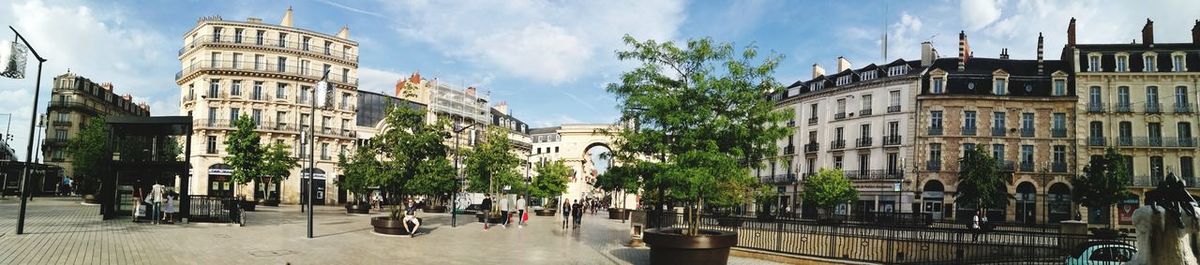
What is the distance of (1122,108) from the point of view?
4681 centimetres

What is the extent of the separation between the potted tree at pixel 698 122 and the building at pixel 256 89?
44.3 metres

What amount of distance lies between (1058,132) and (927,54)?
10140mm

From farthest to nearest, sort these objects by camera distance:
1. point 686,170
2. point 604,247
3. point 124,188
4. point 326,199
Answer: point 326,199, point 124,188, point 604,247, point 686,170

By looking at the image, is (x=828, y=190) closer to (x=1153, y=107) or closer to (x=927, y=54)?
(x=927, y=54)

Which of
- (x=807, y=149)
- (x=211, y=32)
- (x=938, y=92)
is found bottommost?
(x=807, y=149)

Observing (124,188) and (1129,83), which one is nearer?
(124,188)

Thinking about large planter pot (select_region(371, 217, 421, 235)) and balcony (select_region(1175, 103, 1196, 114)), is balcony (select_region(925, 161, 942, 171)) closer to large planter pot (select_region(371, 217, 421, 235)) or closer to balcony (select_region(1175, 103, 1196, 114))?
balcony (select_region(1175, 103, 1196, 114))

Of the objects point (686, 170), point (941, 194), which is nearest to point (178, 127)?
point (686, 170)

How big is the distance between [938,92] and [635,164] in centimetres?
3935

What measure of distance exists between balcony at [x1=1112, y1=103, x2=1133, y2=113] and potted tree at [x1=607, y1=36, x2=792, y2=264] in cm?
4106

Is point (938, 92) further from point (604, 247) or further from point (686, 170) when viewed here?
point (686, 170)

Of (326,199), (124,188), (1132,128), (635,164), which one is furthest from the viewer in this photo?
(326,199)

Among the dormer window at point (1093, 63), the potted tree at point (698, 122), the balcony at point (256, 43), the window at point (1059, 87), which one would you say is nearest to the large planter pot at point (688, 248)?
the potted tree at point (698, 122)

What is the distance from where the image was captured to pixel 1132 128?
154 ft
